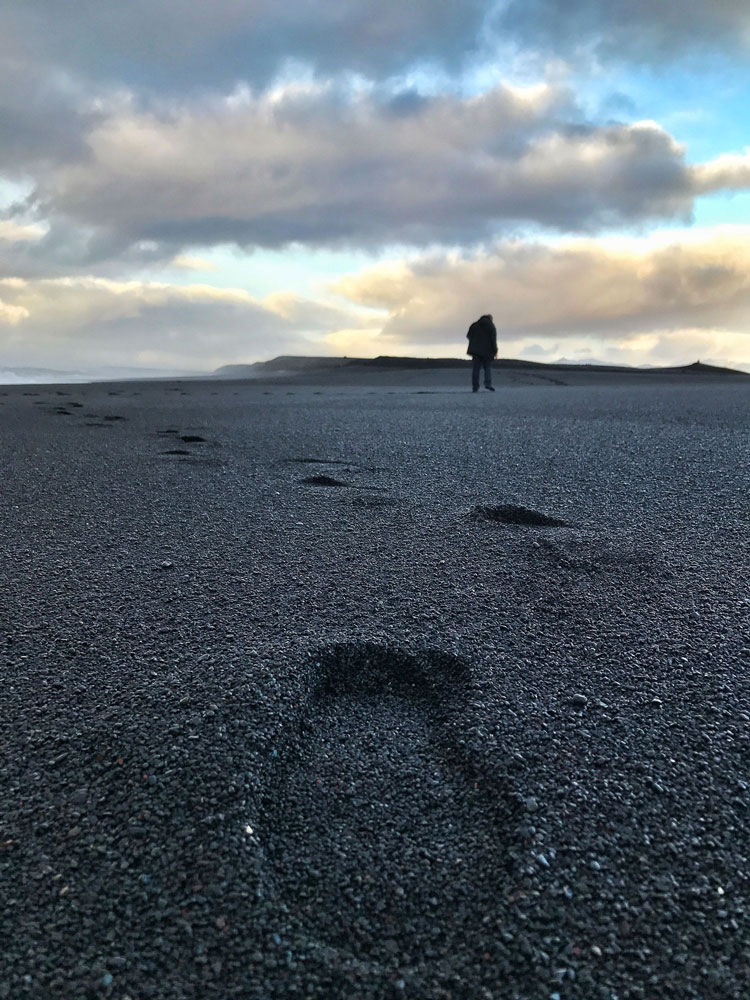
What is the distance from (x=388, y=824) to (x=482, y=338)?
11.1 meters

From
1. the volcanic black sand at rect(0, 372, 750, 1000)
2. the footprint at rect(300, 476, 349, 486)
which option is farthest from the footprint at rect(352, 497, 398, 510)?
the footprint at rect(300, 476, 349, 486)

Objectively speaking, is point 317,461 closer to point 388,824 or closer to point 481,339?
point 388,824

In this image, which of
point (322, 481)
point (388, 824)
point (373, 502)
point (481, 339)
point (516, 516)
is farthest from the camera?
point (481, 339)

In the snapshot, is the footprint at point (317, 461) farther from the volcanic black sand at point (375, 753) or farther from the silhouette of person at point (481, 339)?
the silhouette of person at point (481, 339)

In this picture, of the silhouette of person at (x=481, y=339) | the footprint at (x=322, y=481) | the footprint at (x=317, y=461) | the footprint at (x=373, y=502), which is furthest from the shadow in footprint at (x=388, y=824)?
the silhouette of person at (x=481, y=339)

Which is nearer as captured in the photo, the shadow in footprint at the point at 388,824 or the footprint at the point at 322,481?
the shadow in footprint at the point at 388,824

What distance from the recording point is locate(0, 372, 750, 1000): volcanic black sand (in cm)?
104

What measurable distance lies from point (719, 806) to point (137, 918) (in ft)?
3.14

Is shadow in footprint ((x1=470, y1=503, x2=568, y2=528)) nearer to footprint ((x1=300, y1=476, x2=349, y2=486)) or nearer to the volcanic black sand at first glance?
the volcanic black sand

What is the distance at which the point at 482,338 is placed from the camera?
11.7 meters

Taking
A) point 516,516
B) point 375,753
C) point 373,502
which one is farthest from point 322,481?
point 375,753

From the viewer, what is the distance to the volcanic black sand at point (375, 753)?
40.8 inches

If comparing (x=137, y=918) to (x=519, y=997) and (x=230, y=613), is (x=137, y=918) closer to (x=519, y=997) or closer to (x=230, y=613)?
(x=519, y=997)

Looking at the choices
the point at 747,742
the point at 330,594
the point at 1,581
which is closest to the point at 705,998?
the point at 747,742
